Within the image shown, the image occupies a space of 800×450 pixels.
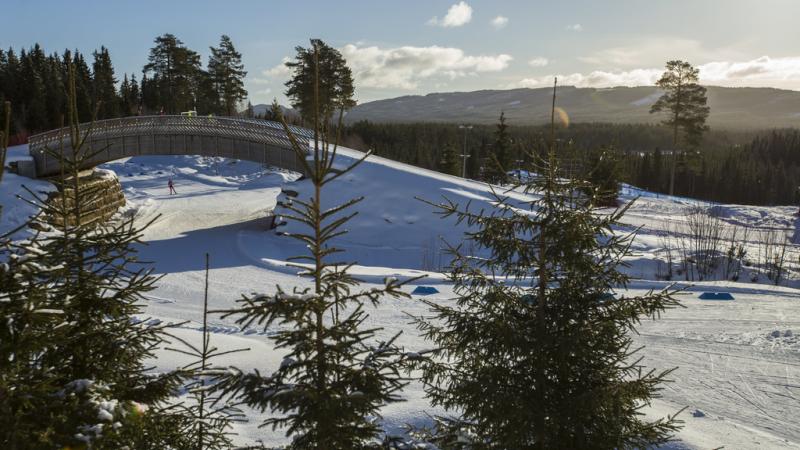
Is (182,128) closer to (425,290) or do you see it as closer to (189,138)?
(189,138)

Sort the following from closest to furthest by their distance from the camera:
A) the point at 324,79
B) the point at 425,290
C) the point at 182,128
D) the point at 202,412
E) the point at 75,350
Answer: the point at 75,350
the point at 202,412
the point at 425,290
the point at 182,128
the point at 324,79

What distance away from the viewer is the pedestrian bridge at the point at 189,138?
3153cm

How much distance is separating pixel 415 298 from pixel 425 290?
3.74ft

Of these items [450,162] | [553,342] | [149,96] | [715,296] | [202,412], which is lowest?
[715,296]

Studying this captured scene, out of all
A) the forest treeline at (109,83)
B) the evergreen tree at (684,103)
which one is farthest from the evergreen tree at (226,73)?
the evergreen tree at (684,103)

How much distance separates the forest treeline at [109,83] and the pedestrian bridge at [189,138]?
28022 millimetres

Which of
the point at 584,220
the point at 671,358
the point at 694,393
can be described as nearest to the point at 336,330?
the point at 584,220

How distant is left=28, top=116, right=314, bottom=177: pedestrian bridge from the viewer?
31.5 m

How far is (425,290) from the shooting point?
18.9 meters

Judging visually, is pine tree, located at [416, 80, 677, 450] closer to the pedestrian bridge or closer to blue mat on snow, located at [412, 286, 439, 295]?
blue mat on snow, located at [412, 286, 439, 295]

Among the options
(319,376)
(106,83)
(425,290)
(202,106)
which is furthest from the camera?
(202,106)

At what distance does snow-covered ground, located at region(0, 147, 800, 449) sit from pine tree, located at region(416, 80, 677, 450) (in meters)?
2.79

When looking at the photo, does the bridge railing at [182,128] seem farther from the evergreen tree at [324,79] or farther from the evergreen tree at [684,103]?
the evergreen tree at [684,103]

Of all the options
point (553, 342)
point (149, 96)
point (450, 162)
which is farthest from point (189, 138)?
point (149, 96)
